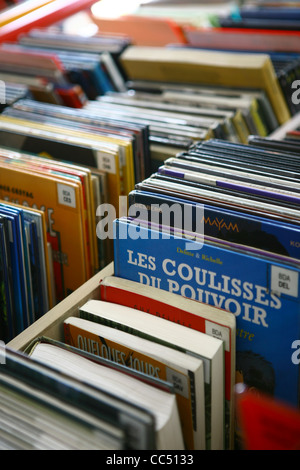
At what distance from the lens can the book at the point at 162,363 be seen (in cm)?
93

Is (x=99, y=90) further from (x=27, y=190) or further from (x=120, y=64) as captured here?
(x=27, y=190)

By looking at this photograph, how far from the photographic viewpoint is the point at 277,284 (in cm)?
96

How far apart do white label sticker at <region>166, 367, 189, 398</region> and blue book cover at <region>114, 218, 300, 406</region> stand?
180 mm

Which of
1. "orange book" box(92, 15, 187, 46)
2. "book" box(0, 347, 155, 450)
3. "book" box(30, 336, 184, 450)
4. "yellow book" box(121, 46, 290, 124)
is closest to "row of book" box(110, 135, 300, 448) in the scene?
"book" box(30, 336, 184, 450)

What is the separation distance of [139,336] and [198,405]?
0.17 m

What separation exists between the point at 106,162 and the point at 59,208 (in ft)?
0.60

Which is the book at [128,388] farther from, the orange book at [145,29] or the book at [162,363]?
the orange book at [145,29]

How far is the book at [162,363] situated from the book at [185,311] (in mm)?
91

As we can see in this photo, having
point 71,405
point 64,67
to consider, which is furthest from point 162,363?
point 64,67

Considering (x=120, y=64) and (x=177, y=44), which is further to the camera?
(x=177, y=44)

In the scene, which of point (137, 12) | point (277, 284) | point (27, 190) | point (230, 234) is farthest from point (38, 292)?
point (137, 12)

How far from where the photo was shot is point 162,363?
3.10ft

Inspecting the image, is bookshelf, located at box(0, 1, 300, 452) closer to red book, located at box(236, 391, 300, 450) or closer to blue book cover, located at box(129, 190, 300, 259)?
blue book cover, located at box(129, 190, 300, 259)

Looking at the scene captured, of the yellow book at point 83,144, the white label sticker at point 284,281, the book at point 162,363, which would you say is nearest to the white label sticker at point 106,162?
the yellow book at point 83,144
